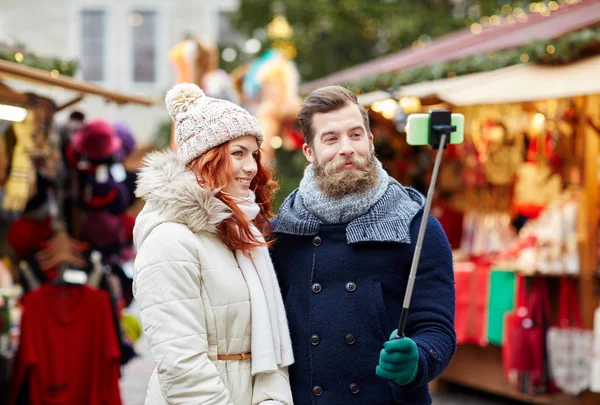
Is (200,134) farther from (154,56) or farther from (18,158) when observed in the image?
(154,56)

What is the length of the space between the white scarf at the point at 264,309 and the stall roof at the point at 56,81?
7.80ft

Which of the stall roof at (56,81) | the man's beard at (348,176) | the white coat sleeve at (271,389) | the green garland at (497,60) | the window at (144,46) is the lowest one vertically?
the white coat sleeve at (271,389)

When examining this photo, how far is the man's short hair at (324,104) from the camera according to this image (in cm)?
327

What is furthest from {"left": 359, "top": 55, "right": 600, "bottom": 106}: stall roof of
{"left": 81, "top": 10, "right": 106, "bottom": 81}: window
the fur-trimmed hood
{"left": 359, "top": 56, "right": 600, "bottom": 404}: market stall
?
{"left": 81, "top": 10, "right": 106, "bottom": 81}: window

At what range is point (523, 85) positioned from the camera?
21.0 ft

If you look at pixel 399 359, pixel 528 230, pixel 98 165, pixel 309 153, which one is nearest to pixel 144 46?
pixel 98 165

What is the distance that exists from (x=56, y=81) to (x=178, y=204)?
107 inches

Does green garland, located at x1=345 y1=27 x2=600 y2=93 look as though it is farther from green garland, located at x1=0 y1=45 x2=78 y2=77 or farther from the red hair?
green garland, located at x1=0 y1=45 x2=78 y2=77

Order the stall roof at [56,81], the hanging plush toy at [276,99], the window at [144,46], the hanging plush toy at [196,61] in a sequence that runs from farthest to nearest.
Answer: the window at [144,46]
the hanging plush toy at [276,99]
the hanging plush toy at [196,61]
the stall roof at [56,81]

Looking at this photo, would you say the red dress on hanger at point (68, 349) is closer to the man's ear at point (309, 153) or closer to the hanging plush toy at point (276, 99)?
the man's ear at point (309, 153)

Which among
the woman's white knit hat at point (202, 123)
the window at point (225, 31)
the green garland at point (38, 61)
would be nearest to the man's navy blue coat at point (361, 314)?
the woman's white knit hat at point (202, 123)

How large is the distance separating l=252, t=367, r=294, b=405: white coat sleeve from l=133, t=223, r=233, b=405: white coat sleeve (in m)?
0.16

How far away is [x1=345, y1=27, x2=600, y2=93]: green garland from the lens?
631cm

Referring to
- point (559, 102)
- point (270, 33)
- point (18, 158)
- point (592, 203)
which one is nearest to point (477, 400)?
point (592, 203)
